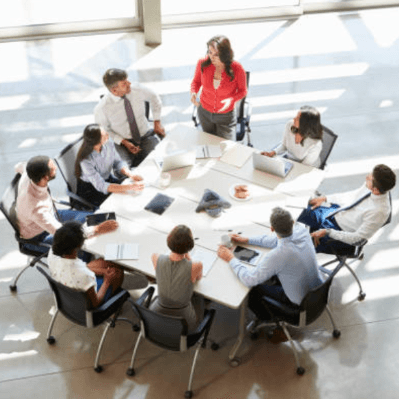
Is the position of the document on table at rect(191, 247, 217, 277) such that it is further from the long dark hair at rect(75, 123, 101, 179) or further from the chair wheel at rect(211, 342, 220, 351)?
the long dark hair at rect(75, 123, 101, 179)

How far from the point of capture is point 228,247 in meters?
4.89

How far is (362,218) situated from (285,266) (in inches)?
37.9

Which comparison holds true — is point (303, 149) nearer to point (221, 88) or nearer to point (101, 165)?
point (221, 88)

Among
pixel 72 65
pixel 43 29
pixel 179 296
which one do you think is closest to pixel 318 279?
pixel 179 296

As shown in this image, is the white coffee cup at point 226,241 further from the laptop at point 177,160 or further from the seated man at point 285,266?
the laptop at point 177,160

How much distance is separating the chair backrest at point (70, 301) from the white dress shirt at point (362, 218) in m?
2.07

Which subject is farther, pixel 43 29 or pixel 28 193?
pixel 43 29

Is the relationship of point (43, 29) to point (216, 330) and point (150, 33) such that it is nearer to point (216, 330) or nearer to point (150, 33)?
point (150, 33)

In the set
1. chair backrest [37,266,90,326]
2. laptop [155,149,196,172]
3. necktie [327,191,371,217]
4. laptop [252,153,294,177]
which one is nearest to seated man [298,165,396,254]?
necktie [327,191,371,217]

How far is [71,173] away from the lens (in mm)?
5613

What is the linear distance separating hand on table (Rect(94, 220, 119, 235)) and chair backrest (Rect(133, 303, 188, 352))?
863mm

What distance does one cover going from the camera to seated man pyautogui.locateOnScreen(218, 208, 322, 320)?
4500 millimetres

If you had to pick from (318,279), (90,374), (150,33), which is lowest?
(90,374)

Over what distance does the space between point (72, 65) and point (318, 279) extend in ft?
16.3
